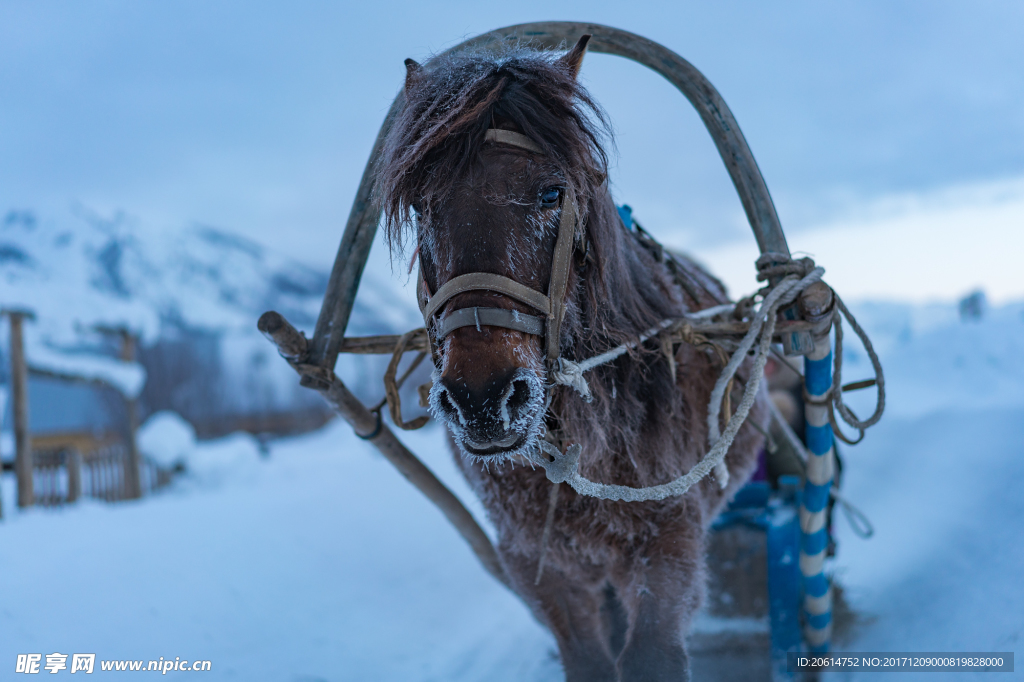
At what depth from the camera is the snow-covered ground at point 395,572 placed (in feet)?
9.23

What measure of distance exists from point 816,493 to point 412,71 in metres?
2.26

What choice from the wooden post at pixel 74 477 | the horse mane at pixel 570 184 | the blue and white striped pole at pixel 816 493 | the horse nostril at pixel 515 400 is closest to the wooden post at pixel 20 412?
the wooden post at pixel 74 477

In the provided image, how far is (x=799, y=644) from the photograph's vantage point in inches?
108

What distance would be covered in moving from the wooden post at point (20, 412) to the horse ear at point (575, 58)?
256 inches

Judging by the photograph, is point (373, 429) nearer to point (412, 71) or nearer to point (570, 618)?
point (570, 618)

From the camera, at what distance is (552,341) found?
1434mm

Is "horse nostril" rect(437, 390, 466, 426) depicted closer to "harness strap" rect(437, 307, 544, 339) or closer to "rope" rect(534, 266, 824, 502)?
"harness strap" rect(437, 307, 544, 339)

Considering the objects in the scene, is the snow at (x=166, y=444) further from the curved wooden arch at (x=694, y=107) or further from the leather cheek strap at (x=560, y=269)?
the leather cheek strap at (x=560, y=269)

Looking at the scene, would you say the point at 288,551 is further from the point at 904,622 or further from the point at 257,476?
the point at 257,476

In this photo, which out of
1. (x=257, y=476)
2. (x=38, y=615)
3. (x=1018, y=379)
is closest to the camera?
(x=38, y=615)

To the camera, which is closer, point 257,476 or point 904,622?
point 904,622

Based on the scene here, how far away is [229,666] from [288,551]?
162 cm

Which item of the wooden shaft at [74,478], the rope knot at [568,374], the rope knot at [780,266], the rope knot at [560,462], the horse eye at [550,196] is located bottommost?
the wooden shaft at [74,478]

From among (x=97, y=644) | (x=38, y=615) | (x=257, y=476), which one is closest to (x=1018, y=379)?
(x=97, y=644)
